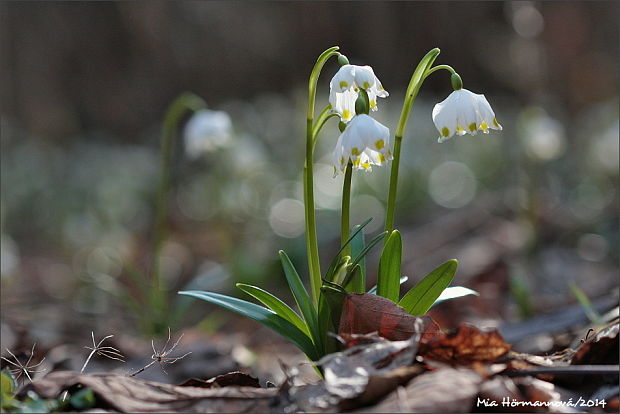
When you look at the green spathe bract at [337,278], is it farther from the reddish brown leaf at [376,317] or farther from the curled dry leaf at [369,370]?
the curled dry leaf at [369,370]

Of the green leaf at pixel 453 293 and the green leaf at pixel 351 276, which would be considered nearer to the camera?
the green leaf at pixel 351 276

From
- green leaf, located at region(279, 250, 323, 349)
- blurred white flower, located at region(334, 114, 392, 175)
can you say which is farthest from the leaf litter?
blurred white flower, located at region(334, 114, 392, 175)

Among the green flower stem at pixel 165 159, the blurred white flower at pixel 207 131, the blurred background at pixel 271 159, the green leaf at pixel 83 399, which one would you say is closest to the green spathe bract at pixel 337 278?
the green leaf at pixel 83 399

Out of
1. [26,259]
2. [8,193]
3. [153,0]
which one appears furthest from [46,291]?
[153,0]

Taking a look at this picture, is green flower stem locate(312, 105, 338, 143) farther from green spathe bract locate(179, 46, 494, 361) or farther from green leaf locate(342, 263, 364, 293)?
green leaf locate(342, 263, 364, 293)

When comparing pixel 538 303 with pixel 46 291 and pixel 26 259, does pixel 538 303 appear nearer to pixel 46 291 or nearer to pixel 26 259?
pixel 46 291

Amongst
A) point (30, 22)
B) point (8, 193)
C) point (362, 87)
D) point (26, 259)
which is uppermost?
point (30, 22)
